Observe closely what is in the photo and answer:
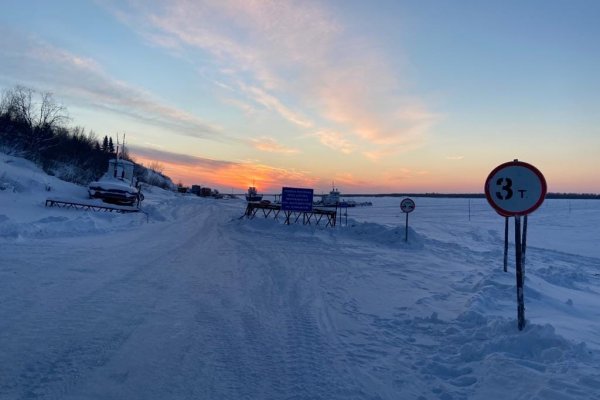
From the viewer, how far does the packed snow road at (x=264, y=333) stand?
4242mm

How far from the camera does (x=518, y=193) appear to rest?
237 inches

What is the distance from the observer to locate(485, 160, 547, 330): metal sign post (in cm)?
589

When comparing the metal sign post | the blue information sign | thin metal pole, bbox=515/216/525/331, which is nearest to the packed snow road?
thin metal pole, bbox=515/216/525/331

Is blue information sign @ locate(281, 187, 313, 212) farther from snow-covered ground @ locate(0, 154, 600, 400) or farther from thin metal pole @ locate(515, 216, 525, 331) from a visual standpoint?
thin metal pole @ locate(515, 216, 525, 331)

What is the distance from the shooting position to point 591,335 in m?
6.10

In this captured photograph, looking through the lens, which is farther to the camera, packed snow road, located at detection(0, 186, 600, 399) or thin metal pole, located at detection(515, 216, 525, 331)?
thin metal pole, located at detection(515, 216, 525, 331)

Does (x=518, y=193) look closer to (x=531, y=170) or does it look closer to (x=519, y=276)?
(x=531, y=170)

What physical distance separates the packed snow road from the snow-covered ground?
2 centimetres

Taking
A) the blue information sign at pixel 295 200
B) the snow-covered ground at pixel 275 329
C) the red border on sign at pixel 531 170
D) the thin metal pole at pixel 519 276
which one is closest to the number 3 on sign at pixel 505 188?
the red border on sign at pixel 531 170

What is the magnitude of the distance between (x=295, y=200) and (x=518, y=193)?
22522 millimetres

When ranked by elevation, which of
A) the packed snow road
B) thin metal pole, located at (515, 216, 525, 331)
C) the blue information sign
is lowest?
the packed snow road

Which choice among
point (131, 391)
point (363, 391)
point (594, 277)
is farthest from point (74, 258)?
point (594, 277)

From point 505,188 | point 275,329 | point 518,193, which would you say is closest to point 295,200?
point 275,329

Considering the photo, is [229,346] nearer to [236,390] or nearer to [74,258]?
[236,390]
